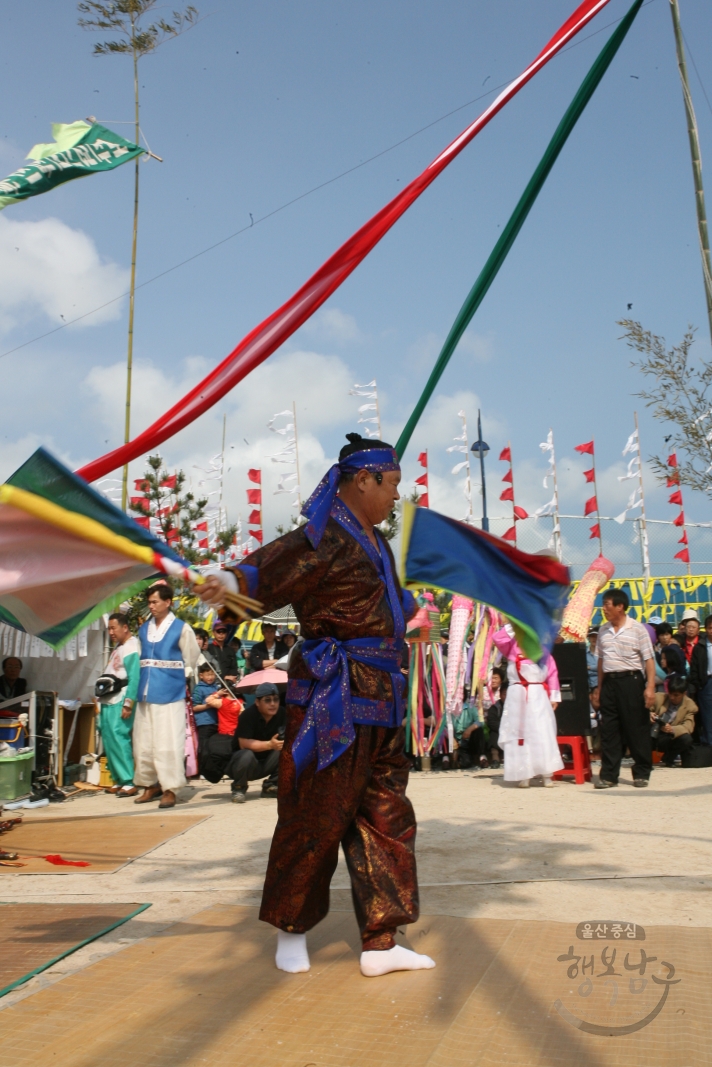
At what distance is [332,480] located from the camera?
12.0 ft

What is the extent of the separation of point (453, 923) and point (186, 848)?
2.53m

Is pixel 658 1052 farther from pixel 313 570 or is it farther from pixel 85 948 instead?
pixel 85 948

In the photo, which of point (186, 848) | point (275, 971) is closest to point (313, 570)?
point (275, 971)

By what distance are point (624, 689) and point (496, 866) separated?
359 cm

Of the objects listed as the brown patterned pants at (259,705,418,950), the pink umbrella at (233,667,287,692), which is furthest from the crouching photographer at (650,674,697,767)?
the brown patterned pants at (259,705,418,950)

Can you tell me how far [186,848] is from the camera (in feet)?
19.2

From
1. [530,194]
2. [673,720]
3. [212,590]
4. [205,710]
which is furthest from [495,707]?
[212,590]

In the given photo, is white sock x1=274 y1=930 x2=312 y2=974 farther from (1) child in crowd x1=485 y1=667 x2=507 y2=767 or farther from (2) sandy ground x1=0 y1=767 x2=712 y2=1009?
(1) child in crowd x1=485 y1=667 x2=507 y2=767

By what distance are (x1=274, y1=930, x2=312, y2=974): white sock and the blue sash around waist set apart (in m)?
0.59

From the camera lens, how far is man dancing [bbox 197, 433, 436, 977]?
3.39 meters

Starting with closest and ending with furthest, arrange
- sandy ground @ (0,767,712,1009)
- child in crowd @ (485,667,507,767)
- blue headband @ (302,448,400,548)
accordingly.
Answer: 1. blue headband @ (302,448,400,548)
2. sandy ground @ (0,767,712,1009)
3. child in crowd @ (485,667,507,767)

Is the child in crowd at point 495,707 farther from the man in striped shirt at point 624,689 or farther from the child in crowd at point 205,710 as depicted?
the child in crowd at point 205,710

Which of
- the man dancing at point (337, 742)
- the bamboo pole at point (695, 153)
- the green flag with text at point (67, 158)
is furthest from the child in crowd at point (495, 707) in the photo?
the man dancing at point (337, 742)

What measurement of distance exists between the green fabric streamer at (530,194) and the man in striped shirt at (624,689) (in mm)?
4204
